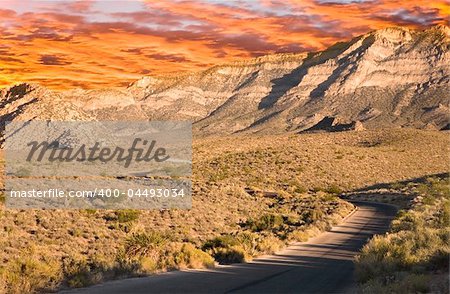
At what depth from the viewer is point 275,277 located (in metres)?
19.7

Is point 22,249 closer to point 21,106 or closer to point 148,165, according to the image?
point 148,165

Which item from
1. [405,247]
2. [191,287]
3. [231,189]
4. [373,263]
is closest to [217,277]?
[191,287]

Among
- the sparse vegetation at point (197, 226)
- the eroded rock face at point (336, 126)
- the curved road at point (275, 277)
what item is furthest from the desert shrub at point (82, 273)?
the eroded rock face at point (336, 126)

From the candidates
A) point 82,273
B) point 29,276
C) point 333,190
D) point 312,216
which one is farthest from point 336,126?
point 29,276

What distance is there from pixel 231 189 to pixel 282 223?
15.8m

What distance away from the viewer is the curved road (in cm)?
1727

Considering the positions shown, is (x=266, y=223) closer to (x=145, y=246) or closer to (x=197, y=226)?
(x=197, y=226)

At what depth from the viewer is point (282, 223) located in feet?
128

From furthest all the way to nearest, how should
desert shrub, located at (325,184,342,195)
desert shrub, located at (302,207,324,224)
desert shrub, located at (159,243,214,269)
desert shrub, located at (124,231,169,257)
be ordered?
desert shrub, located at (325,184,342,195) < desert shrub, located at (302,207,324,224) < desert shrub, located at (124,231,169,257) < desert shrub, located at (159,243,214,269)

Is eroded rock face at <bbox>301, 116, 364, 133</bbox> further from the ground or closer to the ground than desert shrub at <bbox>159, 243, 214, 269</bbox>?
closer to the ground

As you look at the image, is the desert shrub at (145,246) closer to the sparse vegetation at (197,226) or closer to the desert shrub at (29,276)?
the sparse vegetation at (197,226)

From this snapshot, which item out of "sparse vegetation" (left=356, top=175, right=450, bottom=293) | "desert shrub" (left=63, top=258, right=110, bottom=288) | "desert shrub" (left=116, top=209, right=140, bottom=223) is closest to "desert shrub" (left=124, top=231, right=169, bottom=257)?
"desert shrub" (left=63, top=258, right=110, bottom=288)

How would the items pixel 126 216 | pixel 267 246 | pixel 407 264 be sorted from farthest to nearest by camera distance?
pixel 126 216, pixel 267 246, pixel 407 264

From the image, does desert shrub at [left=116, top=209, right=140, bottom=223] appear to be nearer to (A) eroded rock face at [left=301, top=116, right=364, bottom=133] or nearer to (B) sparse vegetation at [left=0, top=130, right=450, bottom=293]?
(B) sparse vegetation at [left=0, top=130, right=450, bottom=293]
